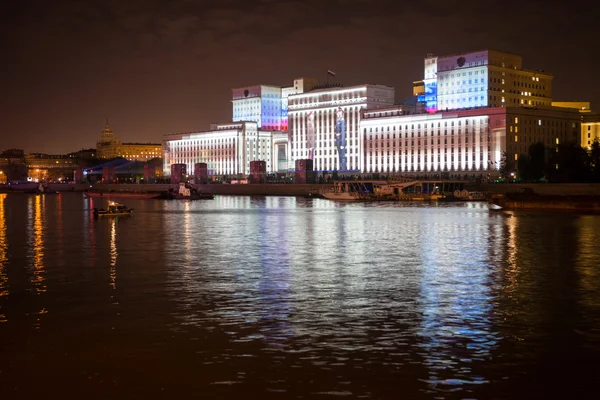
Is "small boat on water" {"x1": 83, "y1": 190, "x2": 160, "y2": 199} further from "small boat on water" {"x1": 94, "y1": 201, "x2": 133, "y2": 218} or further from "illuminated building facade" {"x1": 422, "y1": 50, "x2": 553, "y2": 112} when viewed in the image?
"small boat on water" {"x1": 94, "y1": 201, "x2": 133, "y2": 218}

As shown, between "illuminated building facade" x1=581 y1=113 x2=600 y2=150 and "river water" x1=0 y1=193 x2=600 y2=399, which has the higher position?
"illuminated building facade" x1=581 y1=113 x2=600 y2=150

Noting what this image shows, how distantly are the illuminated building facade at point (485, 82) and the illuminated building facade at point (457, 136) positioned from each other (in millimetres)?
7403

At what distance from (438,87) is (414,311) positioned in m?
155

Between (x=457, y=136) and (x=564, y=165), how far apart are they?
50672 mm

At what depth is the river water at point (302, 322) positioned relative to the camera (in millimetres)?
15273

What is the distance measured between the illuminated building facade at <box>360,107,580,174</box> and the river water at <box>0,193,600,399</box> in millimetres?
116009

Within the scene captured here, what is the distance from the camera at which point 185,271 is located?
32.0m

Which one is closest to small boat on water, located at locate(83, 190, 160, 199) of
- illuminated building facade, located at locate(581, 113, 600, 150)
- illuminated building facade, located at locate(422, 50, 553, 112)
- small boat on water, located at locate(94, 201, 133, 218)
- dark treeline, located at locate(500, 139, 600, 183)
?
illuminated building facade, located at locate(422, 50, 553, 112)

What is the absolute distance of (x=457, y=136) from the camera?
162375 mm

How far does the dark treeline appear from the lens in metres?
109

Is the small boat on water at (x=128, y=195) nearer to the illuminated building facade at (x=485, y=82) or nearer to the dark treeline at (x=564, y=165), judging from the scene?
the illuminated building facade at (x=485, y=82)

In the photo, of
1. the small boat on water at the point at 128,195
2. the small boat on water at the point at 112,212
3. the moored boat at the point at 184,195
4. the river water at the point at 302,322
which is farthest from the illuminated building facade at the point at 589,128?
the river water at the point at 302,322

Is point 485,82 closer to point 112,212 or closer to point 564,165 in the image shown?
point 564,165

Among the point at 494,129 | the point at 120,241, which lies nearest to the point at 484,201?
the point at 494,129
